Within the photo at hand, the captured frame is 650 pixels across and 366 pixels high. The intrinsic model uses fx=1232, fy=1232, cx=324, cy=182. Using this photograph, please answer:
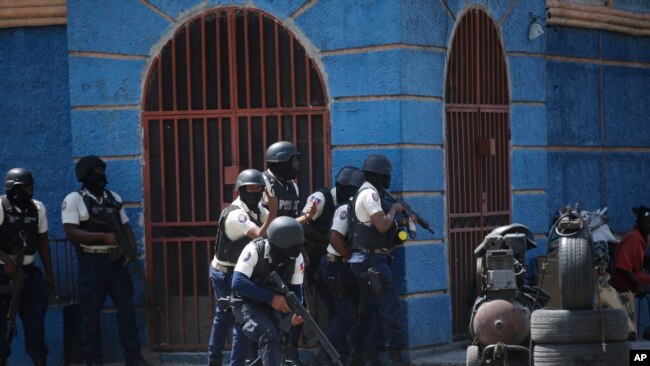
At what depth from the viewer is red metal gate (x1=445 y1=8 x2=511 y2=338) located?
454 inches

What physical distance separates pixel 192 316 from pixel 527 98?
3.99 m

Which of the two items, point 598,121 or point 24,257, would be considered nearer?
point 24,257

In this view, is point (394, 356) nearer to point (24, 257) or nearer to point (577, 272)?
point (577, 272)

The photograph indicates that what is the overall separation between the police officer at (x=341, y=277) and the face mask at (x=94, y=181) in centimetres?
204

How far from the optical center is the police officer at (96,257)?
1060 cm

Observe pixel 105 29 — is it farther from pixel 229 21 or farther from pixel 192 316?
pixel 192 316

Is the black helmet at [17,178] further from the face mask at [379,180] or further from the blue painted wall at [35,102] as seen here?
the face mask at [379,180]

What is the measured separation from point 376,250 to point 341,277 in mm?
395

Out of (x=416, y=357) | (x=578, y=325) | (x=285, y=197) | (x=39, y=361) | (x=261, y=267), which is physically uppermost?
(x=285, y=197)

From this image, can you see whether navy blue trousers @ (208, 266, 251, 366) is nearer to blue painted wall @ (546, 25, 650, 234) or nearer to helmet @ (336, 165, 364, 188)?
helmet @ (336, 165, 364, 188)

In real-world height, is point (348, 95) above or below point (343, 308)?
above

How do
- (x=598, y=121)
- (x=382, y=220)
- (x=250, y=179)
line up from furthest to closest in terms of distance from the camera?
(x=598, y=121) < (x=382, y=220) < (x=250, y=179)

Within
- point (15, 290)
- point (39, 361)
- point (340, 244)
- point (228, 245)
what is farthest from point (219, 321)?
point (15, 290)

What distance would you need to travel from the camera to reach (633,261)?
12.7 m
